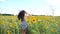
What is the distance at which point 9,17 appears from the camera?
722cm

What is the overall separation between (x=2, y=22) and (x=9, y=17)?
110cm

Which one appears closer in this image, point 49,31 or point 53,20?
point 49,31

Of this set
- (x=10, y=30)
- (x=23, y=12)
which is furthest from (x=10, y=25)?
(x=23, y=12)

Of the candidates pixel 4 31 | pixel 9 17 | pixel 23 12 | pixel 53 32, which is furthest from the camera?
pixel 9 17

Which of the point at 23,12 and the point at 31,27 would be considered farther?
the point at 31,27

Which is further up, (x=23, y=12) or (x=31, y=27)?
(x=23, y=12)

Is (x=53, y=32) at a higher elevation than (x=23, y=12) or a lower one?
lower

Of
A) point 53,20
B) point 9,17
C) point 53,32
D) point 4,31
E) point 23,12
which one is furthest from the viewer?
point 53,20

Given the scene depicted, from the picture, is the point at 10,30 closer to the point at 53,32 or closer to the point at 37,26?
the point at 37,26

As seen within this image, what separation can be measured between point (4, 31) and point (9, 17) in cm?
132

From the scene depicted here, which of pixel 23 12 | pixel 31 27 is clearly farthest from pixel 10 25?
pixel 23 12

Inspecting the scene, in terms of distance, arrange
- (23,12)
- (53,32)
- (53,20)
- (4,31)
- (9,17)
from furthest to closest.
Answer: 1. (53,20)
2. (9,17)
3. (53,32)
4. (4,31)
5. (23,12)

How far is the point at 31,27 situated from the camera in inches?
235

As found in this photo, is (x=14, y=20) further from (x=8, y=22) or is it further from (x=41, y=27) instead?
(x=41, y=27)
